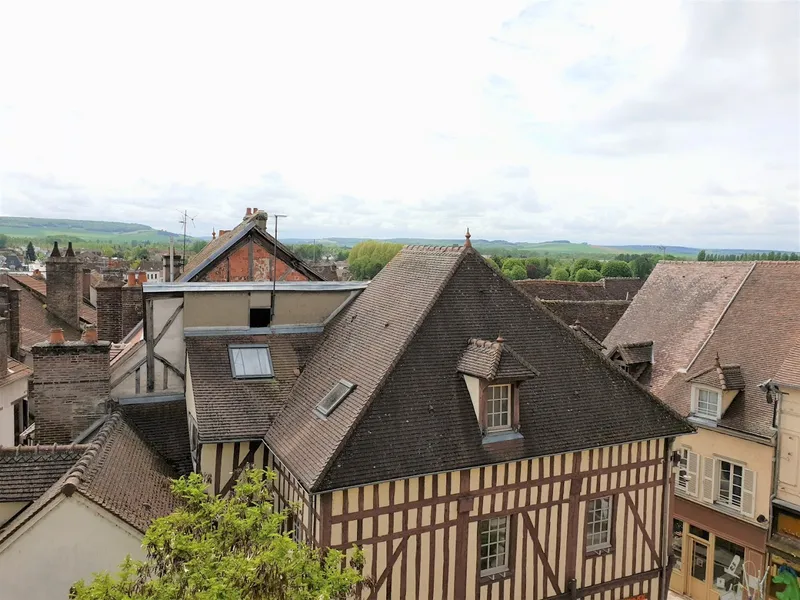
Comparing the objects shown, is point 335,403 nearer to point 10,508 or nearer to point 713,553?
point 10,508

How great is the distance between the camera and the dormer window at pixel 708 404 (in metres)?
16.5

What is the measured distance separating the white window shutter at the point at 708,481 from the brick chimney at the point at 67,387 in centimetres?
1487

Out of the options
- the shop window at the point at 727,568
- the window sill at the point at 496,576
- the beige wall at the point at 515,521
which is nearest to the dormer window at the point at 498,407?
the beige wall at the point at 515,521

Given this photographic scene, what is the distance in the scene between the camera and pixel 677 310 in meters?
20.2

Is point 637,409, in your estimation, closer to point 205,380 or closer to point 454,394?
point 454,394

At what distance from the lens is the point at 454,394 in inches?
414

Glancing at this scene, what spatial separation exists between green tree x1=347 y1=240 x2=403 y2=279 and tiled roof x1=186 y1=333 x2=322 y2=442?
273 feet

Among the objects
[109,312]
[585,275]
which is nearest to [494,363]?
[109,312]

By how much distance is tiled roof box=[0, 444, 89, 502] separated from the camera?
977 cm

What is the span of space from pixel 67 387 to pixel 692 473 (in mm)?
15539

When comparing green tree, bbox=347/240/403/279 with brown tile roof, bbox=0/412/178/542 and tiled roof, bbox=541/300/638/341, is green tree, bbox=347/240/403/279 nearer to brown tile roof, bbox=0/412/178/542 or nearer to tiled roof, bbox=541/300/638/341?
tiled roof, bbox=541/300/638/341

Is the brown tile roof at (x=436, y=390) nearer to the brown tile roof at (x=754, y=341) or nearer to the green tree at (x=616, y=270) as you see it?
the brown tile roof at (x=754, y=341)

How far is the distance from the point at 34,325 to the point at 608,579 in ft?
71.9

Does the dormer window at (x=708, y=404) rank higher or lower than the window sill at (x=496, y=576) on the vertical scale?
higher
